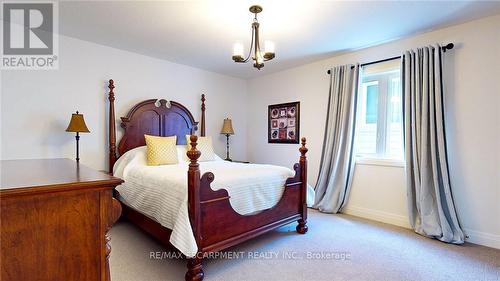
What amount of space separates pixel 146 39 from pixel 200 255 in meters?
2.59

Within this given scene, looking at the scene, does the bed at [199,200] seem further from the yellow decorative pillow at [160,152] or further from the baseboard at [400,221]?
the baseboard at [400,221]

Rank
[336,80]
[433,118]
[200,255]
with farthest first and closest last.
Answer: [336,80], [433,118], [200,255]

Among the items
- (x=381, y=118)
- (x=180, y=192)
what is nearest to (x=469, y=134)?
(x=381, y=118)

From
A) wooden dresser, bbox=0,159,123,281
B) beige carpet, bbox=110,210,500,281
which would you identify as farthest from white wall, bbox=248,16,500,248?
wooden dresser, bbox=0,159,123,281

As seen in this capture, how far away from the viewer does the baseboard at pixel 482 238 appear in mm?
2393

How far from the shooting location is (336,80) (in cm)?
353

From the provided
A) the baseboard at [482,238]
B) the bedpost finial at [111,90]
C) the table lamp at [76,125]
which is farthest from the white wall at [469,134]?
the table lamp at [76,125]

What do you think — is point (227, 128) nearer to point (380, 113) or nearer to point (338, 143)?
point (338, 143)

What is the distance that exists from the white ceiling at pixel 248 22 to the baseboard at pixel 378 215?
221 centimetres

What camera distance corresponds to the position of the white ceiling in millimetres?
2248

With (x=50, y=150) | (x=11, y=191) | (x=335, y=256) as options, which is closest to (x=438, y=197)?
(x=335, y=256)

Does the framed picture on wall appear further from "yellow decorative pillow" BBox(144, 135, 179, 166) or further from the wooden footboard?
"yellow decorative pillow" BBox(144, 135, 179, 166)

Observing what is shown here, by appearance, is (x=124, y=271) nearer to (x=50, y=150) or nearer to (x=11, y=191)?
(x=11, y=191)

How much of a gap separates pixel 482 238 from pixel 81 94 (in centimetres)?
481
